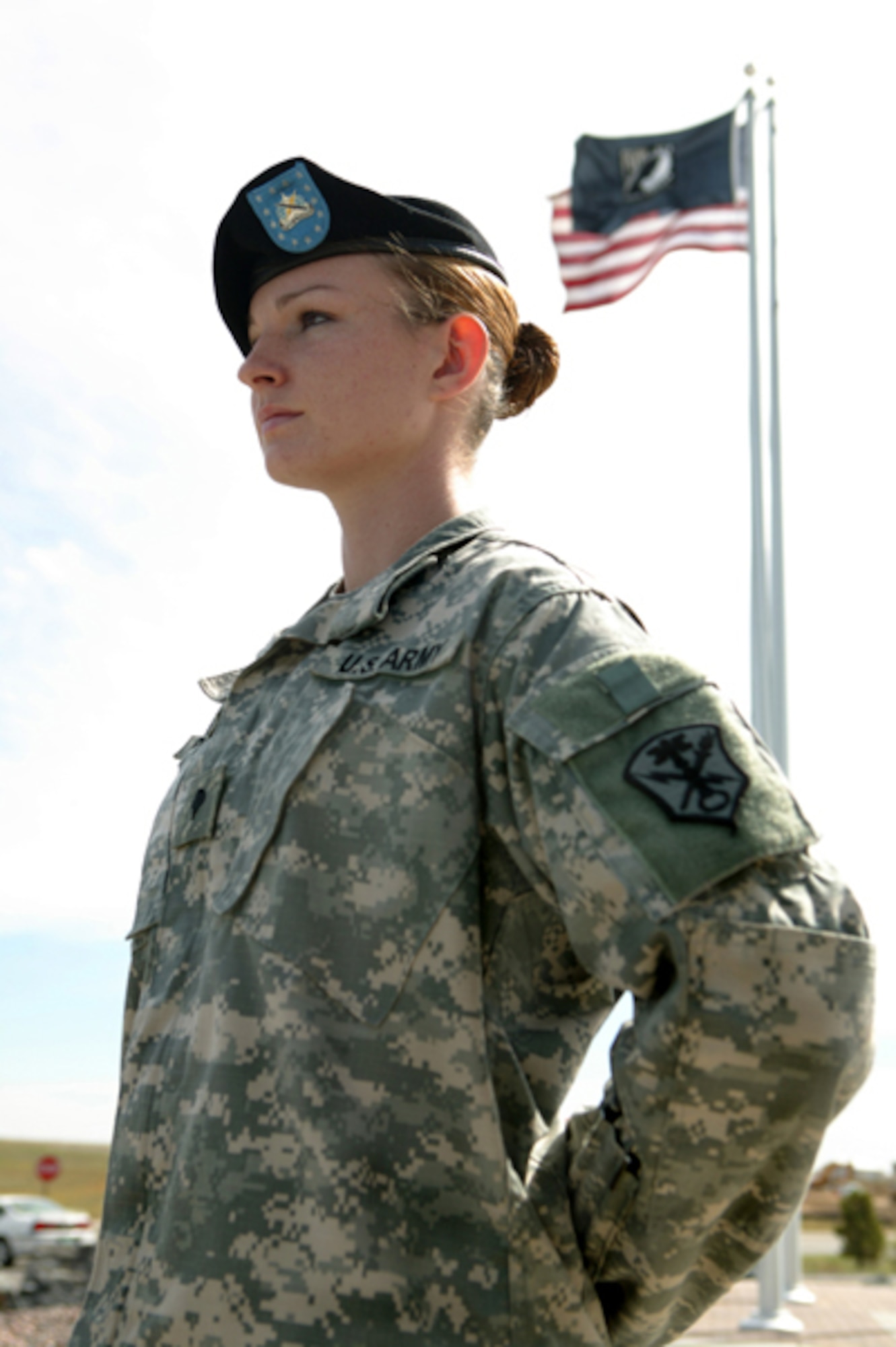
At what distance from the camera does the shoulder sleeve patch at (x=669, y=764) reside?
58.5 inches

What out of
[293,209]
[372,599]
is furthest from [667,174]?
[372,599]

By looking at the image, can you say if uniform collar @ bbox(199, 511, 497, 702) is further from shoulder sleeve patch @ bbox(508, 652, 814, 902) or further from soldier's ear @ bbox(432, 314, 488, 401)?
shoulder sleeve patch @ bbox(508, 652, 814, 902)

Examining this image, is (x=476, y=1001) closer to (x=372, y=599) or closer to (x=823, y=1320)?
(x=372, y=599)

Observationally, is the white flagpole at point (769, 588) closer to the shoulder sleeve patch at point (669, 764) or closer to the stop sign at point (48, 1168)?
the shoulder sleeve patch at point (669, 764)

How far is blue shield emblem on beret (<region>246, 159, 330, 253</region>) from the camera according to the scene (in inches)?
89.4

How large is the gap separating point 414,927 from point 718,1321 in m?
10.3

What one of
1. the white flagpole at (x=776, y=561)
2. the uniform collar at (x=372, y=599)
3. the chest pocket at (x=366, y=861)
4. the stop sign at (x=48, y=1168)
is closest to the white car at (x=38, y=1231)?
the stop sign at (x=48, y=1168)

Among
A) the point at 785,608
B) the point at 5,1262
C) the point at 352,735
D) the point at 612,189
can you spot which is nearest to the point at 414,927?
the point at 352,735

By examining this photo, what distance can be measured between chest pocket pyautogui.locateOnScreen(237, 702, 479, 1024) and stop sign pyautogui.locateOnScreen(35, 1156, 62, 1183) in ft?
63.9

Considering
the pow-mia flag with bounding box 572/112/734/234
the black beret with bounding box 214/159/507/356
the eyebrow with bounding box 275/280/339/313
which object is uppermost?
the pow-mia flag with bounding box 572/112/734/234

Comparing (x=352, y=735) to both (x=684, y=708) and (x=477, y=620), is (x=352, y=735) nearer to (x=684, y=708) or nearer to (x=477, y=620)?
(x=477, y=620)

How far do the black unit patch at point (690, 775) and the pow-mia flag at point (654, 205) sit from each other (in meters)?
9.05

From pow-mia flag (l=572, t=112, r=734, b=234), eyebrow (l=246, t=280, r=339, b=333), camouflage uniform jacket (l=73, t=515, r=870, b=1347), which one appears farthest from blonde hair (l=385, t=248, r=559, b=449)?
pow-mia flag (l=572, t=112, r=734, b=234)

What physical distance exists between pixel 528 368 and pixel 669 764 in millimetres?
1192
